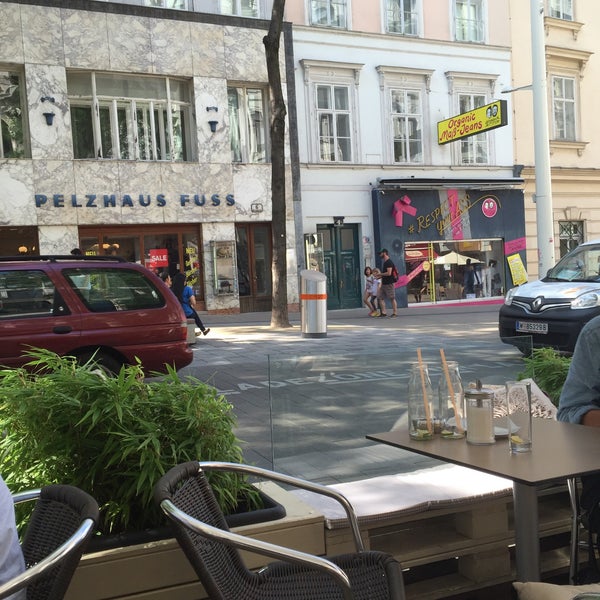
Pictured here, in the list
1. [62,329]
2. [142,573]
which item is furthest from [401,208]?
[142,573]

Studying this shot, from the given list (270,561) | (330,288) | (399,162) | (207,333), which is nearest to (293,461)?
(270,561)

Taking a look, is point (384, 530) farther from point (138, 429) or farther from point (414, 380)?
point (138, 429)

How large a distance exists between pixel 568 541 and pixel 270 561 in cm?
184

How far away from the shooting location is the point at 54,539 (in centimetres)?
202

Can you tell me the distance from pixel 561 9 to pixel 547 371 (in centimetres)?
2553

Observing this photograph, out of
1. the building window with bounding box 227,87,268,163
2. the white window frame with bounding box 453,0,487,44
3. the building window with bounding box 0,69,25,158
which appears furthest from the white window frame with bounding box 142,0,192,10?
the white window frame with bounding box 453,0,487,44

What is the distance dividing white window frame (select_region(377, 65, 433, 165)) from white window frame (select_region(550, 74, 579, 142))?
5.30 m

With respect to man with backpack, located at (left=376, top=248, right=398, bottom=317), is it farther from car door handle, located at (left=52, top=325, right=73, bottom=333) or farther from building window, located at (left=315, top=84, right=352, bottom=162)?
car door handle, located at (left=52, top=325, right=73, bottom=333)

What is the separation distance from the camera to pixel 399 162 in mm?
22953

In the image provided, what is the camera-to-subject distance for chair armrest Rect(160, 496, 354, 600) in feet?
6.13

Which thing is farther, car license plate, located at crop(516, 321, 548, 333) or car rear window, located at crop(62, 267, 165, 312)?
car license plate, located at crop(516, 321, 548, 333)

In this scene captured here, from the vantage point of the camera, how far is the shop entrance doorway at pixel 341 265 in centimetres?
2211

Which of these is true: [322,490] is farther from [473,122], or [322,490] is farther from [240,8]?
[473,122]

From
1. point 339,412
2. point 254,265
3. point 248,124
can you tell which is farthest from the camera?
point 254,265
